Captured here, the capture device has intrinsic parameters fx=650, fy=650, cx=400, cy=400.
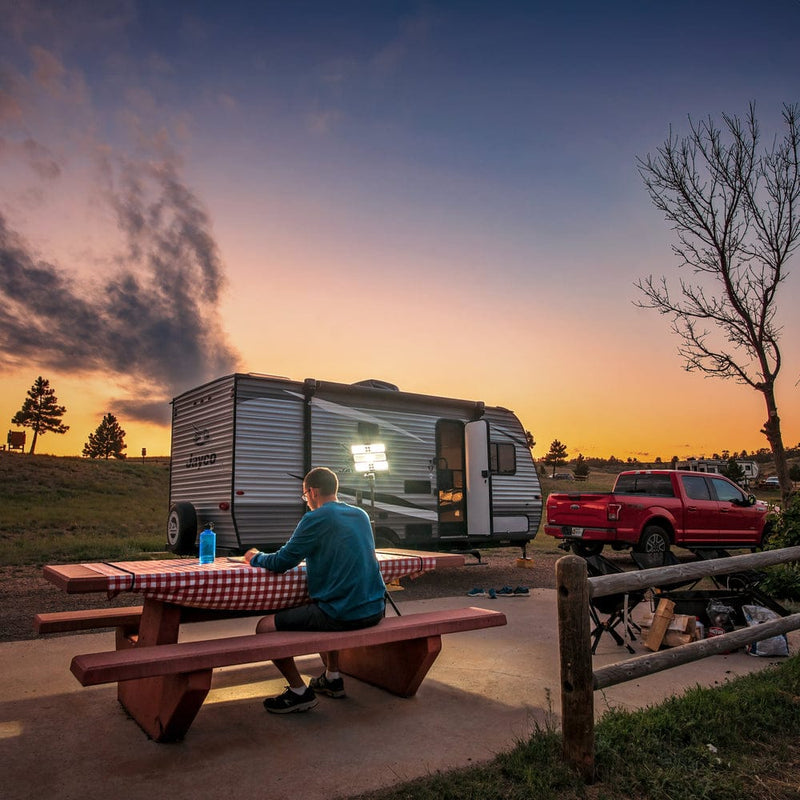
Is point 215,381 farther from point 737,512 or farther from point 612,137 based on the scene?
point 737,512

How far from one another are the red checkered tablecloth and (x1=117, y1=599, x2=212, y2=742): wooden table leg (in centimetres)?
20

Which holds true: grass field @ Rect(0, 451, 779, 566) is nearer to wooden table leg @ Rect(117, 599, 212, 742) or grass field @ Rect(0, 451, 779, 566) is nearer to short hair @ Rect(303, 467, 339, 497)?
wooden table leg @ Rect(117, 599, 212, 742)

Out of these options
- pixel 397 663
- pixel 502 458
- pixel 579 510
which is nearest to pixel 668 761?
pixel 397 663

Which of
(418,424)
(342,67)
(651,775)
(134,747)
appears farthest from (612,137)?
(134,747)

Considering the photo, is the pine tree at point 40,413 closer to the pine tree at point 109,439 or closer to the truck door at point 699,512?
the pine tree at point 109,439

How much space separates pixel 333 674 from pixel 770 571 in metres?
5.31

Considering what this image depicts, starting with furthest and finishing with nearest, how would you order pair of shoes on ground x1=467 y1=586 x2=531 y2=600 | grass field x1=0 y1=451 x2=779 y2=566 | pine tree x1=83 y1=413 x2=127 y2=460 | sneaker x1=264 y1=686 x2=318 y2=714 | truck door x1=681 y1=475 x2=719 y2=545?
pine tree x1=83 y1=413 x2=127 y2=460, grass field x1=0 y1=451 x2=779 y2=566, truck door x1=681 y1=475 x2=719 y2=545, pair of shoes on ground x1=467 y1=586 x2=531 y2=600, sneaker x1=264 y1=686 x2=318 y2=714

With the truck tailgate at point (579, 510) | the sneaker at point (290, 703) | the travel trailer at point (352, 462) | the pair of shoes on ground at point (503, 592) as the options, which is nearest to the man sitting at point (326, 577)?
the sneaker at point (290, 703)

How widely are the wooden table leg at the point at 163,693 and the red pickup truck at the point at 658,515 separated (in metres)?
8.18

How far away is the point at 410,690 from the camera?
414 cm

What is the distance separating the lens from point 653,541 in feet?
35.3

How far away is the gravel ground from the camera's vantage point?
6.86m

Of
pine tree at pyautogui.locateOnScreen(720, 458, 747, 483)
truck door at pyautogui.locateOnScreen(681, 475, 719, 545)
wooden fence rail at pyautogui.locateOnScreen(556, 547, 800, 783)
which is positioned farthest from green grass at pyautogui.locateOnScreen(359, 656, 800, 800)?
pine tree at pyautogui.locateOnScreen(720, 458, 747, 483)

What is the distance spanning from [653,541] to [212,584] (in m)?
8.98
